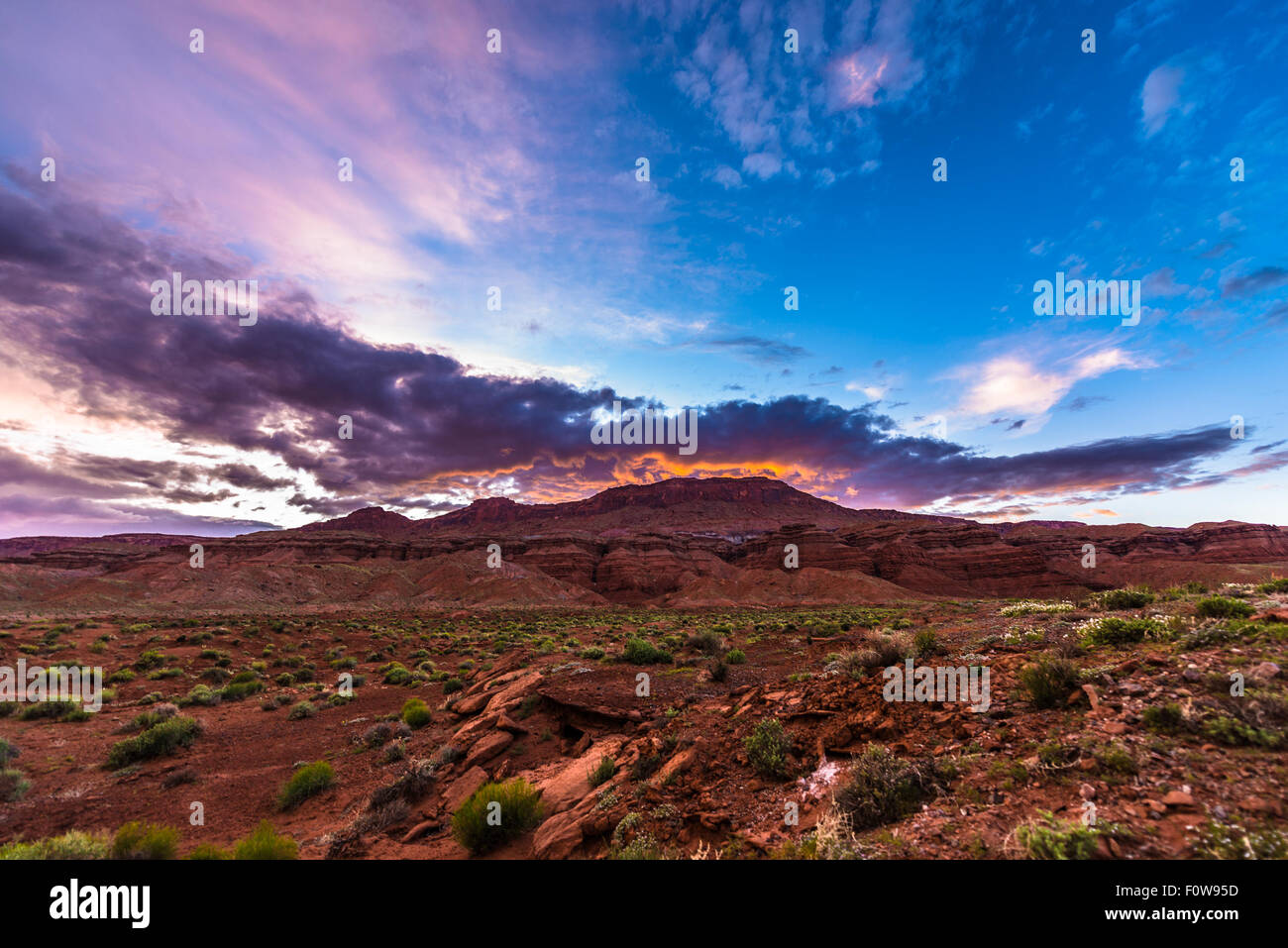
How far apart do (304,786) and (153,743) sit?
544cm

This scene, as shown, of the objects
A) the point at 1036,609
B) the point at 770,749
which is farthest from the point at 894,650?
the point at 1036,609

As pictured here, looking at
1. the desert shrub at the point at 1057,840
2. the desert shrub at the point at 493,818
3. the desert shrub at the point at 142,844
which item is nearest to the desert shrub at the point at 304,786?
the desert shrub at the point at 142,844

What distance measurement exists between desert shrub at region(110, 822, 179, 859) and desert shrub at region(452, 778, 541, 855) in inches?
134

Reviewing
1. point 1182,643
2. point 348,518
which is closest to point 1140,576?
point 1182,643

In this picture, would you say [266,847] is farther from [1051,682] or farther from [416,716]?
[1051,682]

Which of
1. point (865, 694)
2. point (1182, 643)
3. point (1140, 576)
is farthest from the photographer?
point (1140, 576)

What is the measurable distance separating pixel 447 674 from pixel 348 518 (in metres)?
213

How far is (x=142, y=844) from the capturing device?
229 inches

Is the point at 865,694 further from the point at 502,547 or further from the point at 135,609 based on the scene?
the point at 502,547

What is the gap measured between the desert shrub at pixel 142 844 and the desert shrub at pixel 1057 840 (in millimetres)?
9221

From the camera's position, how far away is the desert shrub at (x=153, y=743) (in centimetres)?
1034
